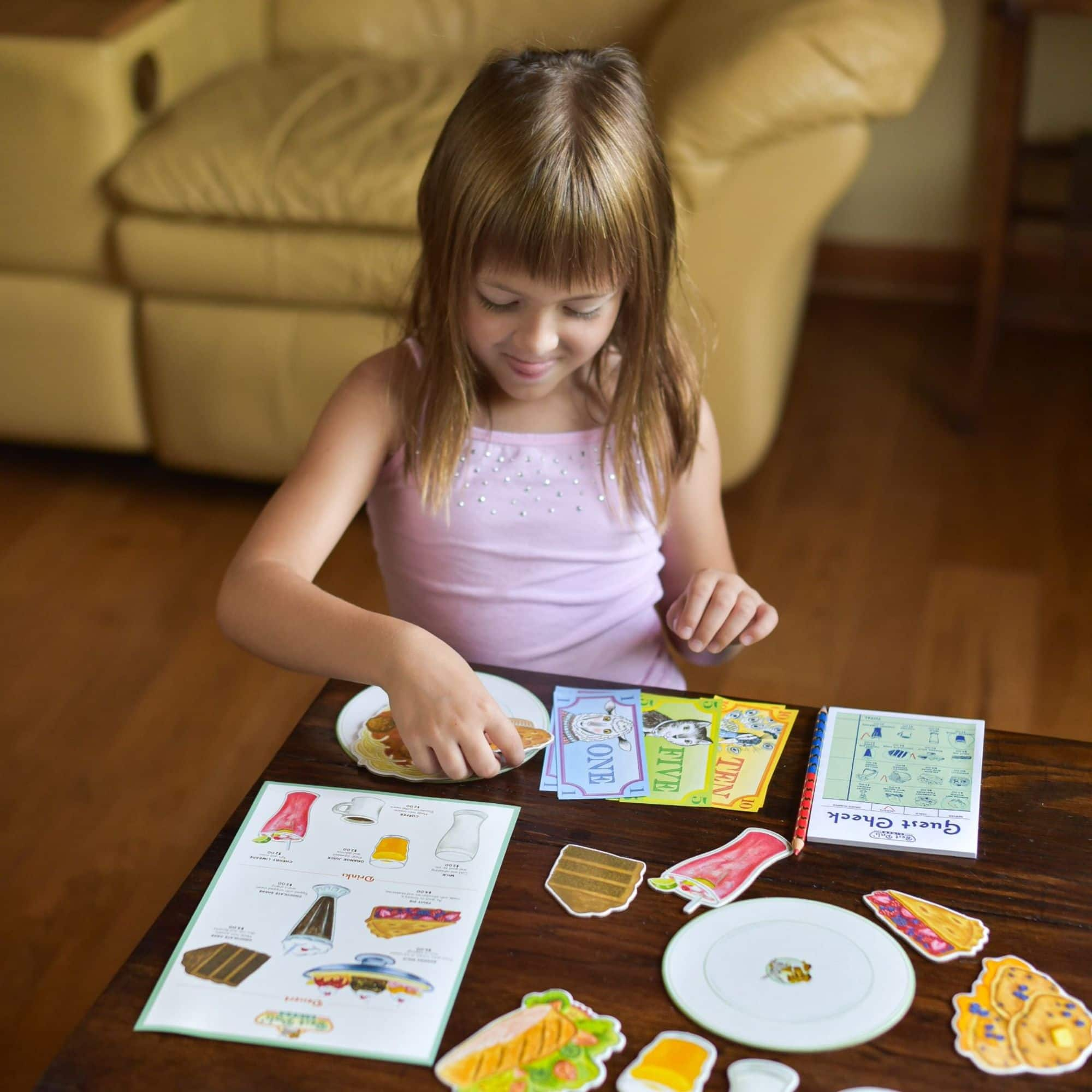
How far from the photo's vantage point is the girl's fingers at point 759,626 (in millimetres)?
930

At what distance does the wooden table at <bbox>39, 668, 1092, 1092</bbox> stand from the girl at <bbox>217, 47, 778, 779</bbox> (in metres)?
0.07

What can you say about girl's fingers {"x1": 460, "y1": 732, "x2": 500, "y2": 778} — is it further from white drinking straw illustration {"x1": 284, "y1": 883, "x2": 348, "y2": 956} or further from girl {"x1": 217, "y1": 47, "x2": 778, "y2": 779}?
white drinking straw illustration {"x1": 284, "y1": 883, "x2": 348, "y2": 956}

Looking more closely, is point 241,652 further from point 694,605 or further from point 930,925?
point 930,925

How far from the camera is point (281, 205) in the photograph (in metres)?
1.88

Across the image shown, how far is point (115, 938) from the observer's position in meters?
1.38

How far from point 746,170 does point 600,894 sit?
1283 mm

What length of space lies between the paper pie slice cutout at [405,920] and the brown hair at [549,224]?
0.43 metres

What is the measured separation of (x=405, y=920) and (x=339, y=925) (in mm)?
35

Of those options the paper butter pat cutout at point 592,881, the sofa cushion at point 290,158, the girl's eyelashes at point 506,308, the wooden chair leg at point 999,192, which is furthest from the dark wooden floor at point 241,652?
the paper butter pat cutout at point 592,881

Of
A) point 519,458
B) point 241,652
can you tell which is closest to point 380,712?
point 519,458

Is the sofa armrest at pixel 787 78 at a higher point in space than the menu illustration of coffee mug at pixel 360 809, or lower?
higher

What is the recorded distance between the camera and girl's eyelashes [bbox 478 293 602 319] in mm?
953

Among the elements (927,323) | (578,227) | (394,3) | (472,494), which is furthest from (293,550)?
(927,323)

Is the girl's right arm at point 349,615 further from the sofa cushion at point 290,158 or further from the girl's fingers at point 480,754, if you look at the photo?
the sofa cushion at point 290,158
